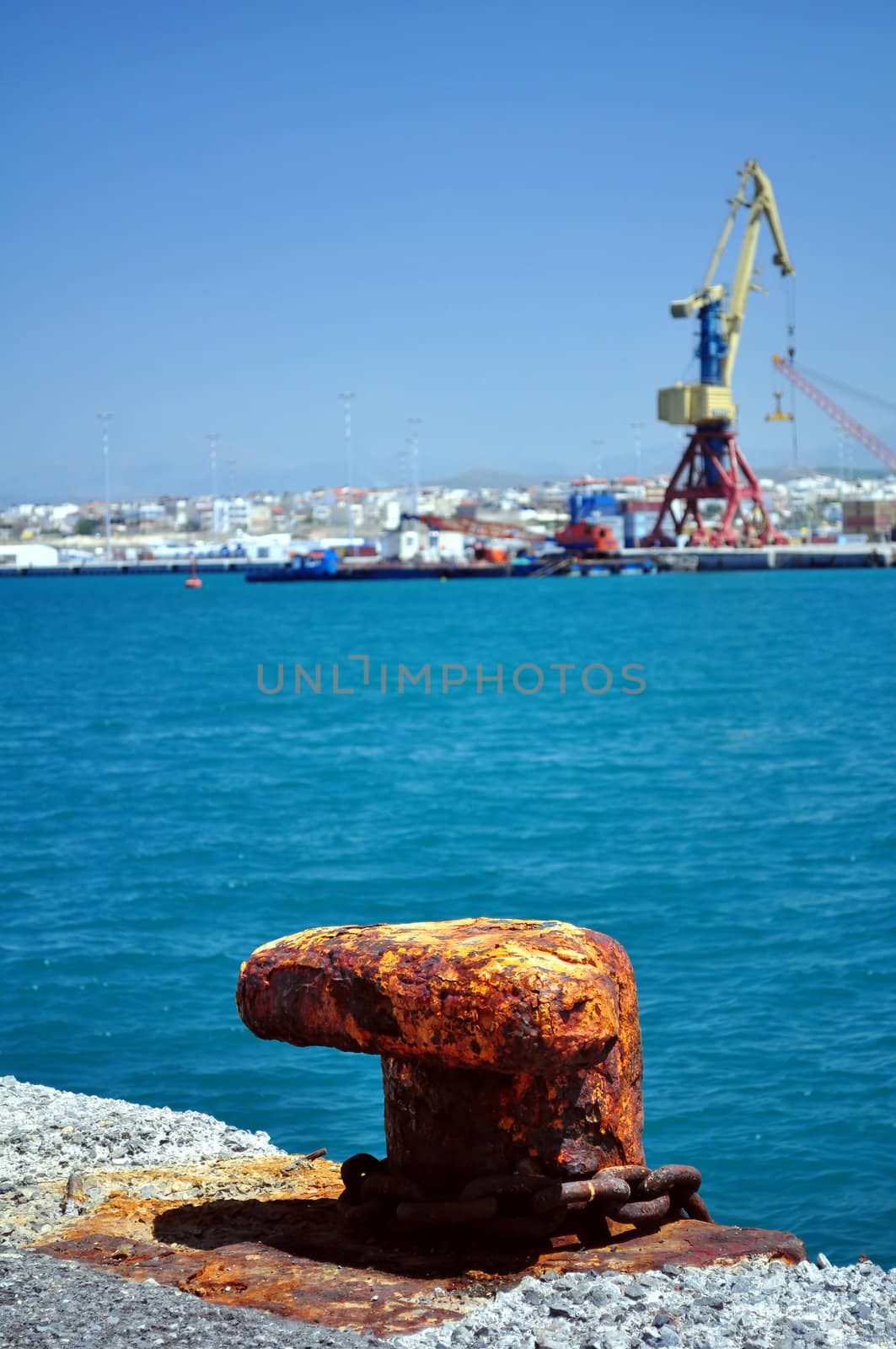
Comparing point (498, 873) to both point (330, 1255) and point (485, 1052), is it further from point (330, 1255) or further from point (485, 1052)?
point (485, 1052)

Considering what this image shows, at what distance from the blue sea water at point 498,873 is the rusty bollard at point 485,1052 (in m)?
2.89

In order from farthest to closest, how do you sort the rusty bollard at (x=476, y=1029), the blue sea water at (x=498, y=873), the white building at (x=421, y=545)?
the white building at (x=421, y=545) < the blue sea water at (x=498, y=873) < the rusty bollard at (x=476, y=1029)

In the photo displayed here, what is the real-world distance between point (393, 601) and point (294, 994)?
78260mm

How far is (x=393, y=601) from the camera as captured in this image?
267ft

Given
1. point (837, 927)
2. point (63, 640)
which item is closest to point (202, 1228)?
point (837, 927)

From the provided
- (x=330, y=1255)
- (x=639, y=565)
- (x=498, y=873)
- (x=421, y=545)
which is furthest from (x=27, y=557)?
(x=330, y=1255)

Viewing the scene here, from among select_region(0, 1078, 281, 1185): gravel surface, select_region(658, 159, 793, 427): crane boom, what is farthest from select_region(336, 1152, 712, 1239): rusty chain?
select_region(658, 159, 793, 427): crane boom

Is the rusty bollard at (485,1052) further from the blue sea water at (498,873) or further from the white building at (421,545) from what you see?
the white building at (421,545)

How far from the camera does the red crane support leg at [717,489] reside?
3361 inches

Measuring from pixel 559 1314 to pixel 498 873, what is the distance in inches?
415

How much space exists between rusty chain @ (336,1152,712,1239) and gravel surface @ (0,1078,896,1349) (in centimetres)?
15

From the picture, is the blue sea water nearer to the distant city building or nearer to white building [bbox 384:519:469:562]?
white building [bbox 384:519:469:562]

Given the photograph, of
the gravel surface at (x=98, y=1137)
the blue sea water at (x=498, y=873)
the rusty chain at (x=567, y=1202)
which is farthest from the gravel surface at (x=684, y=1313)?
the blue sea water at (x=498, y=873)

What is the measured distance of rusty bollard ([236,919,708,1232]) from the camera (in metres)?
3.16
